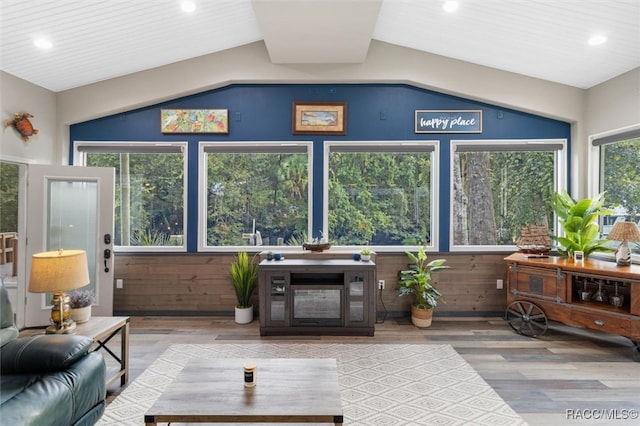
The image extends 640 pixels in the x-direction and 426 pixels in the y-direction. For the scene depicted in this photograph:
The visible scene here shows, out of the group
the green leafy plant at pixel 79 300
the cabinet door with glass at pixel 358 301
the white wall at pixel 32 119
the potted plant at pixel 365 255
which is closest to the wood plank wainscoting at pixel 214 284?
the potted plant at pixel 365 255

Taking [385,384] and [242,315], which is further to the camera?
[242,315]

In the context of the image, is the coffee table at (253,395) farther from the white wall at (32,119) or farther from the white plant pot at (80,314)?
the white wall at (32,119)

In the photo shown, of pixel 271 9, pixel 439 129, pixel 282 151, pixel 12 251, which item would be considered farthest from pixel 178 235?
pixel 439 129

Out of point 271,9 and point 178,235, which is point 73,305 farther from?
point 271,9

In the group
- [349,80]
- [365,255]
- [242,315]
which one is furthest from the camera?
[349,80]

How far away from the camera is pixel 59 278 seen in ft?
7.87

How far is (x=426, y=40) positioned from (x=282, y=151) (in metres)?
2.30

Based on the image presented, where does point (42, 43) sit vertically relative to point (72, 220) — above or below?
above

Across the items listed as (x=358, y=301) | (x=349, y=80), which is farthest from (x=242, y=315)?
(x=349, y=80)

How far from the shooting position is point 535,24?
11.2ft

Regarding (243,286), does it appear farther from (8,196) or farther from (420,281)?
(8,196)

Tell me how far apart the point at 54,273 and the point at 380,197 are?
370 cm

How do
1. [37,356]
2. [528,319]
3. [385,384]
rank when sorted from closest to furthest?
1. [37,356]
2. [385,384]
3. [528,319]

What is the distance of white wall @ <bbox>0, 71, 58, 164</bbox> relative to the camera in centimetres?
379
